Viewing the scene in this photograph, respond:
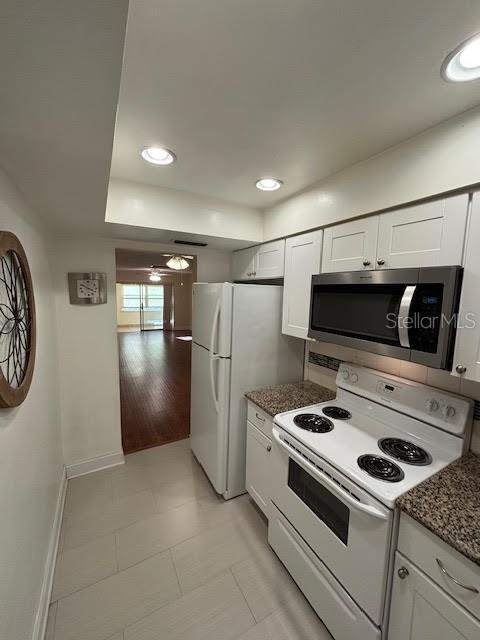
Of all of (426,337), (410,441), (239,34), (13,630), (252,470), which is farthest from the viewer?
(252,470)

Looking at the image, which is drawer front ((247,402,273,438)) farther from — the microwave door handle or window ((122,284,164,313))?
window ((122,284,164,313))

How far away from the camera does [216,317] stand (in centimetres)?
196

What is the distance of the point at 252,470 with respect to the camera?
196cm

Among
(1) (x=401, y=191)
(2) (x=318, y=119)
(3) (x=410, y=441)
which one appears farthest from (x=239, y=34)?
(3) (x=410, y=441)

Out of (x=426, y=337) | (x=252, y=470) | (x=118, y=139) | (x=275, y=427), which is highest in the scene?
(x=118, y=139)

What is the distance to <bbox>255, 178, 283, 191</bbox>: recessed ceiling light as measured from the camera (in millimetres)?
1713

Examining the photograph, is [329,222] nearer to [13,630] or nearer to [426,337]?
[426,337]

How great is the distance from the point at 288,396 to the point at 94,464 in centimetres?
186

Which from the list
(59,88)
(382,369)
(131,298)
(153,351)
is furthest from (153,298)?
(59,88)

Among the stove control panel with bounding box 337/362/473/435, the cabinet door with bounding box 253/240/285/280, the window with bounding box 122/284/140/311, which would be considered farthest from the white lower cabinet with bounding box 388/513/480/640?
the window with bounding box 122/284/140/311

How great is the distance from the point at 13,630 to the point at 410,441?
180 cm

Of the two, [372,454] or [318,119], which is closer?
[318,119]

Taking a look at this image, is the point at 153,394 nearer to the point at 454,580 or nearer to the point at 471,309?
the point at 454,580

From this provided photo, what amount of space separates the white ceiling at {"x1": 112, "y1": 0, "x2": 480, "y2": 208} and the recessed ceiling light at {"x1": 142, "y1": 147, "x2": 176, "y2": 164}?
0.05 m
